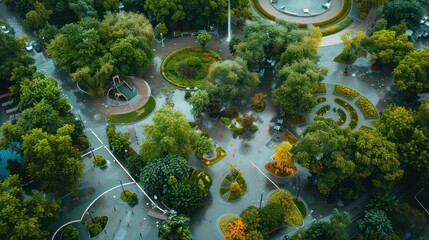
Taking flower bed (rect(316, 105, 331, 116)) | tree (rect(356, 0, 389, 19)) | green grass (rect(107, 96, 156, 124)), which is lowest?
flower bed (rect(316, 105, 331, 116))

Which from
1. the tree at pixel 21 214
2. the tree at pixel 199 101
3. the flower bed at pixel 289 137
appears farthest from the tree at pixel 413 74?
the tree at pixel 21 214

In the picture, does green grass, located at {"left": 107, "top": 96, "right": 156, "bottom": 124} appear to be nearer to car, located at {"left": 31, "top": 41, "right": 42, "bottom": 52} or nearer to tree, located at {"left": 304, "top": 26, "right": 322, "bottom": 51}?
car, located at {"left": 31, "top": 41, "right": 42, "bottom": 52}

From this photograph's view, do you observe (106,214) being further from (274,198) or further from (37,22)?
(37,22)

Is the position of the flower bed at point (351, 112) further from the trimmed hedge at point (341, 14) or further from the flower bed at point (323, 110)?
the trimmed hedge at point (341, 14)

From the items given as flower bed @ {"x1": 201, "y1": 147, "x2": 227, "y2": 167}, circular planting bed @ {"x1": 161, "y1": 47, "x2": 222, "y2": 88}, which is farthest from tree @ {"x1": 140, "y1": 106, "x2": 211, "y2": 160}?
circular planting bed @ {"x1": 161, "y1": 47, "x2": 222, "y2": 88}

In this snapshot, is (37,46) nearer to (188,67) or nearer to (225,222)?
(188,67)

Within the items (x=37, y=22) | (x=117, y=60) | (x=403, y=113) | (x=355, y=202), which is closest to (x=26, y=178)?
(x=117, y=60)
